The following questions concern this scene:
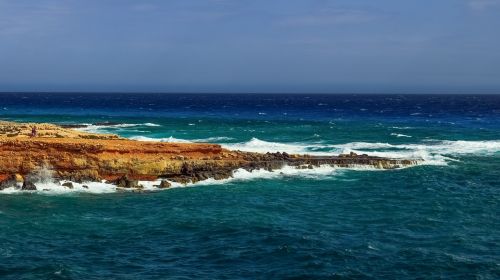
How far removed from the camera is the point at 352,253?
22656mm

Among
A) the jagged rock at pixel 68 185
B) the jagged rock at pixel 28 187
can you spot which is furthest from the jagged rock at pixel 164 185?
the jagged rock at pixel 28 187

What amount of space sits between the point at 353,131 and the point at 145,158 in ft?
146

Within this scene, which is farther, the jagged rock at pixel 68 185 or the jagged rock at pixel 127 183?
the jagged rock at pixel 127 183

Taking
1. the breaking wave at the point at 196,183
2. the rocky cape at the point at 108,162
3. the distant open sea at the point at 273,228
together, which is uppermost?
the rocky cape at the point at 108,162

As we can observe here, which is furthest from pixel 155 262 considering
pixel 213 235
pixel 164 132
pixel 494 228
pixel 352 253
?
pixel 164 132

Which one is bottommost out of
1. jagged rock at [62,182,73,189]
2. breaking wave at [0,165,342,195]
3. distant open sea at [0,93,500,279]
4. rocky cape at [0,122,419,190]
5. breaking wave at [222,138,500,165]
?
distant open sea at [0,93,500,279]

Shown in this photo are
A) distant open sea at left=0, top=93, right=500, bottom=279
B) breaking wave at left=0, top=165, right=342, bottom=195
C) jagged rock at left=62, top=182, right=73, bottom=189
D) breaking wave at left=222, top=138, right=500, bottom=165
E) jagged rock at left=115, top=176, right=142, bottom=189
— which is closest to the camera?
distant open sea at left=0, top=93, right=500, bottom=279

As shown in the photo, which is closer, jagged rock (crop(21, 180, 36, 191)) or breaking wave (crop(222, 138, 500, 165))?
jagged rock (crop(21, 180, 36, 191))

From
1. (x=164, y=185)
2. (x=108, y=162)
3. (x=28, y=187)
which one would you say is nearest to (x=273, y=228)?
(x=164, y=185)

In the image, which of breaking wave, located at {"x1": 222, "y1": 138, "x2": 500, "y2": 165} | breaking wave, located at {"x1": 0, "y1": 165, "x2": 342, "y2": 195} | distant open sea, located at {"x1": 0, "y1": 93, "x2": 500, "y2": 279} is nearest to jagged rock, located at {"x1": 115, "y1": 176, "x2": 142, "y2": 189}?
breaking wave, located at {"x1": 0, "y1": 165, "x2": 342, "y2": 195}

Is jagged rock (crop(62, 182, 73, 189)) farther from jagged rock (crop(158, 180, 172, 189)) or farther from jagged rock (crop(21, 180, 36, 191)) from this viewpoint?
jagged rock (crop(158, 180, 172, 189))

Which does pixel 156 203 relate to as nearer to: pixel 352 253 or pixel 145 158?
pixel 145 158

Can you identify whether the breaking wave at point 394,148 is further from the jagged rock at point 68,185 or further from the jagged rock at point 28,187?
the jagged rock at point 28,187

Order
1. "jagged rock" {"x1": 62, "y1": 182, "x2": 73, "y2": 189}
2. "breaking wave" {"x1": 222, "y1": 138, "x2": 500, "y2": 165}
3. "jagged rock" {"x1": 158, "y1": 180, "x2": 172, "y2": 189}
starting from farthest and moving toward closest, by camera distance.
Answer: "breaking wave" {"x1": 222, "y1": 138, "x2": 500, "y2": 165}, "jagged rock" {"x1": 158, "y1": 180, "x2": 172, "y2": 189}, "jagged rock" {"x1": 62, "y1": 182, "x2": 73, "y2": 189}
